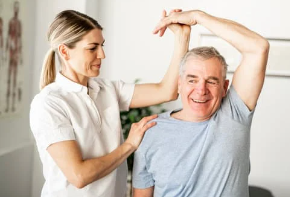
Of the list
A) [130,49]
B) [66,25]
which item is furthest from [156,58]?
[66,25]

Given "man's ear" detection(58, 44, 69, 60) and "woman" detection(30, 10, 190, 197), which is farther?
"man's ear" detection(58, 44, 69, 60)

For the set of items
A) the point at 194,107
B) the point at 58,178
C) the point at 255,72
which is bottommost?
the point at 58,178

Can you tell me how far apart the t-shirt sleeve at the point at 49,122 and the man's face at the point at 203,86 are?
0.51m

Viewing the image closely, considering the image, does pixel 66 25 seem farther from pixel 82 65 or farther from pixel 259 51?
pixel 259 51

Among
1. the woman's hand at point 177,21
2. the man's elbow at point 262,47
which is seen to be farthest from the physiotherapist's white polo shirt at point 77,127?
the man's elbow at point 262,47

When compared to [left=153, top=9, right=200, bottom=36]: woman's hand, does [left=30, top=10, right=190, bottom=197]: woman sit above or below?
below

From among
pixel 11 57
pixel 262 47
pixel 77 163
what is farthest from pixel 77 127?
pixel 11 57

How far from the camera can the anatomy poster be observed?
3289 millimetres

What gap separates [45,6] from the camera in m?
3.97

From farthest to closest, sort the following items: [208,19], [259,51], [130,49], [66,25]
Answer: [130,49]
[66,25]
[208,19]
[259,51]

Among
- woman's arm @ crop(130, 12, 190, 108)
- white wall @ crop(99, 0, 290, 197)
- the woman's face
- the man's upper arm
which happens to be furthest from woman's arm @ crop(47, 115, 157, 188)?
white wall @ crop(99, 0, 290, 197)

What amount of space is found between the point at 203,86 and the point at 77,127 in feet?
1.82

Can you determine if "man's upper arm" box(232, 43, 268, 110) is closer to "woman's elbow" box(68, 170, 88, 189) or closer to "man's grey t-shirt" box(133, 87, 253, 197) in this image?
"man's grey t-shirt" box(133, 87, 253, 197)

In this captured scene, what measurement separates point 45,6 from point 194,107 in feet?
8.77
